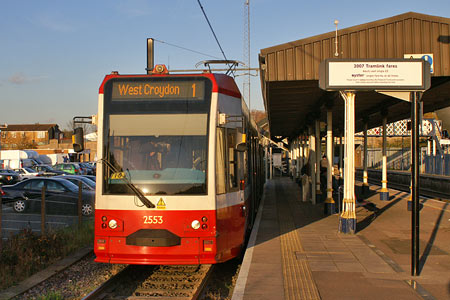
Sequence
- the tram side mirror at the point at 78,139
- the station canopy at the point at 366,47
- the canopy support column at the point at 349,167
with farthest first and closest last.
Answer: the station canopy at the point at 366,47 → the canopy support column at the point at 349,167 → the tram side mirror at the point at 78,139

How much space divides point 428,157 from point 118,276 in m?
39.5

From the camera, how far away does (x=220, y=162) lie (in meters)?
7.51

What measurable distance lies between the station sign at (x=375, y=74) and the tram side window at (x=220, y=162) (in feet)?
10.8

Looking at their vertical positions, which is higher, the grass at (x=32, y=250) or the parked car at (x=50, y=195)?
the parked car at (x=50, y=195)

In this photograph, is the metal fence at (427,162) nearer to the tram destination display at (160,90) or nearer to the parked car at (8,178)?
the parked car at (8,178)

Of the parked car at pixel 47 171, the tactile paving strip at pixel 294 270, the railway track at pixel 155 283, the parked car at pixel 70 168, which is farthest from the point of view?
the parked car at pixel 70 168

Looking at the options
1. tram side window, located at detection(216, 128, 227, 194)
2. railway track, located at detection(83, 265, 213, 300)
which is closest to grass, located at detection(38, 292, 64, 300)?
railway track, located at detection(83, 265, 213, 300)

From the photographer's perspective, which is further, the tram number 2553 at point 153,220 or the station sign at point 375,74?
the station sign at point 375,74

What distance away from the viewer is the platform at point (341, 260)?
6438mm

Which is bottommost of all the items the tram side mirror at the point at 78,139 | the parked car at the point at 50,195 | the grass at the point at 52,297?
the grass at the point at 52,297

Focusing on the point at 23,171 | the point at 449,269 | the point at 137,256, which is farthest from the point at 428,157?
the point at 137,256

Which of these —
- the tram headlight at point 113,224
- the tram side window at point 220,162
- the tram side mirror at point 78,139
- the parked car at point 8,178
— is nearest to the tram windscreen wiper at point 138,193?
the tram headlight at point 113,224

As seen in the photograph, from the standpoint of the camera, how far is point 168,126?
7.37 m

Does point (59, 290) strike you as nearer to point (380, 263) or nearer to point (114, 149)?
point (114, 149)
